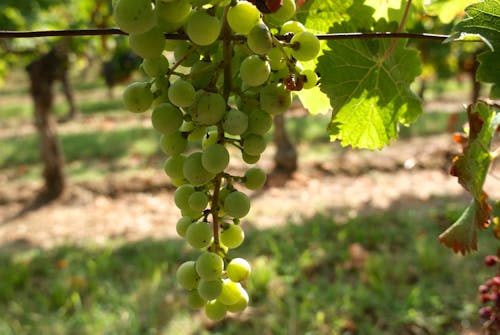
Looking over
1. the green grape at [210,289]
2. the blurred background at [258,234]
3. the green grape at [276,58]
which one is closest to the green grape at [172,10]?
the green grape at [276,58]

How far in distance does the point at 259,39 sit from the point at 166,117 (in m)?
0.15

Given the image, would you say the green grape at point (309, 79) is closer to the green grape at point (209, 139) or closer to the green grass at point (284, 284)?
the green grape at point (209, 139)

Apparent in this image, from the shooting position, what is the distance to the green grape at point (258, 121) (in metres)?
0.59

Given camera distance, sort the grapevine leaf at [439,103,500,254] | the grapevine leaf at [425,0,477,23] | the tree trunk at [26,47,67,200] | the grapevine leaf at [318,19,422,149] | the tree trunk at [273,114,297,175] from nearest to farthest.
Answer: the grapevine leaf at [439,103,500,254]
the grapevine leaf at [318,19,422,149]
the grapevine leaf at [425,0,477,23]
the tree trunk at [26,47,67,200]
the tree trunk at [273,114,297,175]

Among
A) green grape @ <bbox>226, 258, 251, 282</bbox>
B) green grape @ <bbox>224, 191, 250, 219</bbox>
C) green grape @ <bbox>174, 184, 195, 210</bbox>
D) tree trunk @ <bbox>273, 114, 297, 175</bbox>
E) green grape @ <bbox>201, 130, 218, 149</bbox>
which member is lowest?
green grape @ <bbox>226, 258, 251, 282</bbox>

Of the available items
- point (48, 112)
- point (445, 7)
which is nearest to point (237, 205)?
point (445, 7)

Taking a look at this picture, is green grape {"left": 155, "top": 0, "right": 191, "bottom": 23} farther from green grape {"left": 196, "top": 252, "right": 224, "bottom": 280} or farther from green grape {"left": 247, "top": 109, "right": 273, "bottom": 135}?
green grape {"left": 196, "top": 252, "right": 224, "bottom": 280}

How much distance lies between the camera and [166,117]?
0.57m

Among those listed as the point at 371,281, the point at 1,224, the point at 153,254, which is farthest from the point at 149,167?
the point at 371,281

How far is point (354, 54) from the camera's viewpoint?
731 mm

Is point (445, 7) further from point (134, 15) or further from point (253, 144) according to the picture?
point (134, 15)

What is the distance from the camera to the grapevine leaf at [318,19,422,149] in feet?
2.34

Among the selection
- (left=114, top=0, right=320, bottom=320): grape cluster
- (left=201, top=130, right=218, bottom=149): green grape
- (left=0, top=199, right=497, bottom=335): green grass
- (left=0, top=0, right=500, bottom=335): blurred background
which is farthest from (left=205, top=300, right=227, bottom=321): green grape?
(left=0, top=199, right=497, bottom=335): green grass

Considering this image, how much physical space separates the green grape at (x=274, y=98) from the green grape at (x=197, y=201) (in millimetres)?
131
